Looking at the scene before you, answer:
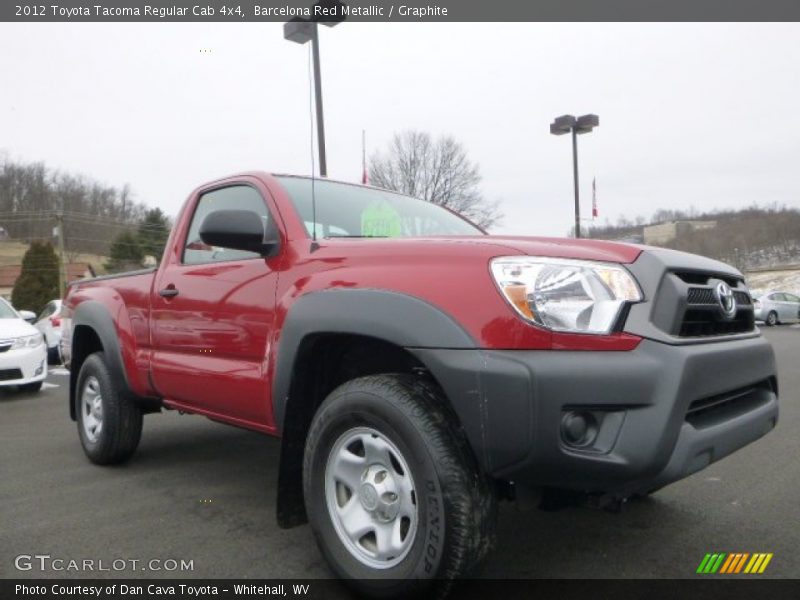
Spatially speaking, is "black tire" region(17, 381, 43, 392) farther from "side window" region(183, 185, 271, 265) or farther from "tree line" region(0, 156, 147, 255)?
"tree line" region(0, 156, 147, 255)

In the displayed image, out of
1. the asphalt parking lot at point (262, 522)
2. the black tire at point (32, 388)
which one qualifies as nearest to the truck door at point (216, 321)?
A: the asphalt parking lot at point (262, 522)

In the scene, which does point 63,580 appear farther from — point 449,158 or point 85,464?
point 449,158

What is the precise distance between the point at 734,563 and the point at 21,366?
27.1 feet

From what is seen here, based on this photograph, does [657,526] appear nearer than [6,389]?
Yes

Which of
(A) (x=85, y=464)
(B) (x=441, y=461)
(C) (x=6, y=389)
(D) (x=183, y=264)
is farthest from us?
(C) (x=6, y=389)

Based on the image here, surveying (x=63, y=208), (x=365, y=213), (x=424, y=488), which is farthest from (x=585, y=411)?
(x=63, y=208)

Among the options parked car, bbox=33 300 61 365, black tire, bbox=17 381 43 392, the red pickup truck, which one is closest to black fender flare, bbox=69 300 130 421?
the red pickup truck

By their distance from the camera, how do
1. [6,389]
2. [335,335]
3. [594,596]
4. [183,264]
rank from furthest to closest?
[6,389] → [183,264] → [335,335] → [594,596]

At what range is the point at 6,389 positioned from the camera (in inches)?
371

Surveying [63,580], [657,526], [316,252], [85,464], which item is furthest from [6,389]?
[657,526]

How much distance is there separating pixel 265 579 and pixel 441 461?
107 cm

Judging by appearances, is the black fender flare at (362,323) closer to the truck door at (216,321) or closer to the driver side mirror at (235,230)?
the truck door at (216,321)

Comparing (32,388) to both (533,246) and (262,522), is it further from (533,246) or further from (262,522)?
(533,246)

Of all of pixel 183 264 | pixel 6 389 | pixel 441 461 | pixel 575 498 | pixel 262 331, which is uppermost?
pixel 183 264
